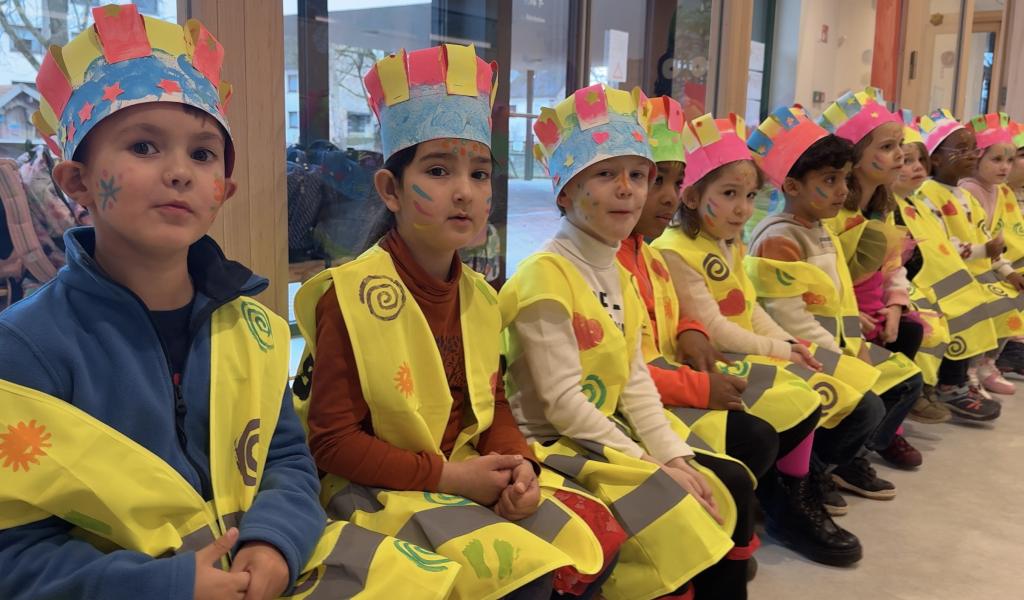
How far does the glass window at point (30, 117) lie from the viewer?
4.81ft

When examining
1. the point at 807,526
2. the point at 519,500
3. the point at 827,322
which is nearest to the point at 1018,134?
the point at 827,322

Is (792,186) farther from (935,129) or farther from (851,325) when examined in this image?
(935,129)

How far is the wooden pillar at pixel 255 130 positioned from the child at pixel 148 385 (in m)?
0.49

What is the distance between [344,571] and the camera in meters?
1.06

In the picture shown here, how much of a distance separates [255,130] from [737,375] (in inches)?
46.5

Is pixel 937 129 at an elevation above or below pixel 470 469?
above

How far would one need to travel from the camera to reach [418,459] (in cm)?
131

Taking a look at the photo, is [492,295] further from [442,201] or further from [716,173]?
[716,173]

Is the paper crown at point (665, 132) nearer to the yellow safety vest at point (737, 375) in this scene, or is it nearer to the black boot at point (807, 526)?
the yellow safety vest at point (737, 375)

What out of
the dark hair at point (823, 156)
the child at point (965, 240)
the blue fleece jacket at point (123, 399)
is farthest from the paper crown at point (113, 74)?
the child at point (965, 240)

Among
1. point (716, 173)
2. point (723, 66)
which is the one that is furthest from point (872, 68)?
point (716, 173)

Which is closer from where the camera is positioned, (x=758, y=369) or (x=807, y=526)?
(x=758, y=369)

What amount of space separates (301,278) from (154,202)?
0.93 metres

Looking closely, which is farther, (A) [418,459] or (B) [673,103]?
(B) [673,103]
